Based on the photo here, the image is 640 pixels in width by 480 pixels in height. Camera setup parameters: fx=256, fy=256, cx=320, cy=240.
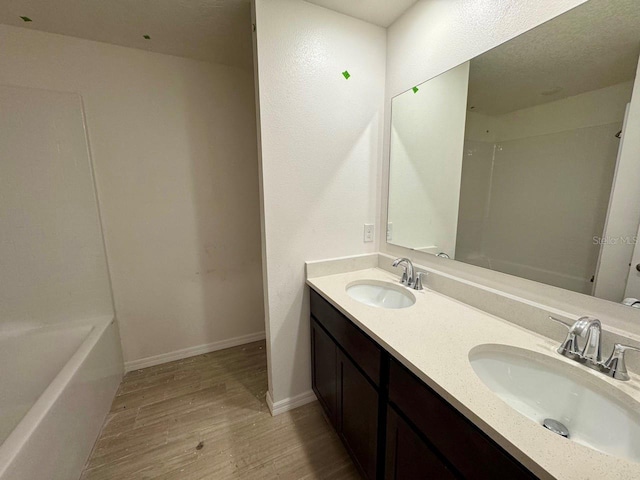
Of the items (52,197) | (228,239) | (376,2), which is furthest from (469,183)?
(52,197)

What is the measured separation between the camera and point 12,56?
1.53 m

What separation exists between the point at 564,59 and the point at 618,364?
1.00 m

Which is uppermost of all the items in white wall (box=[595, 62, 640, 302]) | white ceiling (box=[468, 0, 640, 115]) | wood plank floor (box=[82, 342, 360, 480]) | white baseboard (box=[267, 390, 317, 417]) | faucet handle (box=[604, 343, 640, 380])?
white ceiling (box=[468, 0, 640, 115])

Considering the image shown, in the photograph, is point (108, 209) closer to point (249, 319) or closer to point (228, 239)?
point (228, 239)

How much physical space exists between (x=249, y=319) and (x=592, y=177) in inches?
94.6

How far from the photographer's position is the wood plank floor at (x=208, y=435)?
4.22ft

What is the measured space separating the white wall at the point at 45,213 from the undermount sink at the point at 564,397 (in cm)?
235

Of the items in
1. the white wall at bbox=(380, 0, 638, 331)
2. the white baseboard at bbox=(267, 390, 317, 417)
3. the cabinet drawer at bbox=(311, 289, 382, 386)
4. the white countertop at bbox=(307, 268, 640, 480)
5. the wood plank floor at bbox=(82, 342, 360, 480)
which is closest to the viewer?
the white countertop at bbox=(307, 268, 640, 480)

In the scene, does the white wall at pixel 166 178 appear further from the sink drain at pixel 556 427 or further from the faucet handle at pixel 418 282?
the sink drain at pixel 556 427

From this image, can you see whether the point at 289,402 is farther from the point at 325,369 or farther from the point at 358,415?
the point at 358,415

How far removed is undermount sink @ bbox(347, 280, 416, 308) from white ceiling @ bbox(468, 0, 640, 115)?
98 cm

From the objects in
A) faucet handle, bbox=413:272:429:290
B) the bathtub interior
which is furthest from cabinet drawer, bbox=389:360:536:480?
the bathtub interior

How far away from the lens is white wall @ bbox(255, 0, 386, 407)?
1.36 metres

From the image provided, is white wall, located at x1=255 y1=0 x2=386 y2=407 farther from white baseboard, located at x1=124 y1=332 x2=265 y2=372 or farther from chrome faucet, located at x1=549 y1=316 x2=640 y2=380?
chrome faucet, located at x1=549 y1=316 x2=640 y2=380
